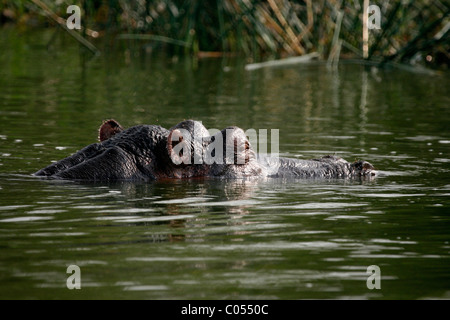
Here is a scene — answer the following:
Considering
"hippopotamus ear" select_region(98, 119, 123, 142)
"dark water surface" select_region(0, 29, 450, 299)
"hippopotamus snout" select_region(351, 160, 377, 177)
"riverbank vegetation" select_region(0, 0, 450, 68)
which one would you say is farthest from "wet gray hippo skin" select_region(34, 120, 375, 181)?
"riverbank vegetation" select_region(0, 0, 450, 68)

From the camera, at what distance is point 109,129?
8195 millimetres

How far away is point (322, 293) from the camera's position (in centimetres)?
497

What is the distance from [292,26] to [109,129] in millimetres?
12836

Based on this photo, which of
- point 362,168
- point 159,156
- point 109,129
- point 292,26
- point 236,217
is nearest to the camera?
→ point 236,217

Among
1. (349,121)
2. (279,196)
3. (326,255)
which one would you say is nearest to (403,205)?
(279,196)

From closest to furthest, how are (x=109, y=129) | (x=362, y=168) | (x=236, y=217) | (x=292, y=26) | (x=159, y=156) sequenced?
(x=236, y=217) → (x=159, y=156) → (x=109, y=129) → (x=362, y=168) → (x=292, y=26)

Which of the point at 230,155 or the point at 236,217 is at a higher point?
the point at 230,155

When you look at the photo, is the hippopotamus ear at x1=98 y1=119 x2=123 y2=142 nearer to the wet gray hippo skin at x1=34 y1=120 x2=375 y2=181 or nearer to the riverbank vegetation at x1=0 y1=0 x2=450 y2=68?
the wet gray hippo skin at x1=34 y1=120 x2=375 y2=181

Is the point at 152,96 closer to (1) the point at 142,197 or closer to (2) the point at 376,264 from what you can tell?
(1) the point at 142,197

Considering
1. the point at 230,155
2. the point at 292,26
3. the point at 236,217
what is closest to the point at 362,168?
the point at 230,155

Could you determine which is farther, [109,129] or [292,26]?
[292,26]

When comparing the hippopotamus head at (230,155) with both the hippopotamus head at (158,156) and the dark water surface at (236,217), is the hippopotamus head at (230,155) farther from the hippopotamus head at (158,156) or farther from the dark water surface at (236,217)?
the dark water surface at (236,217)

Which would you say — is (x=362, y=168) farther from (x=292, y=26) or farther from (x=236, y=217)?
(x=292, y=26)

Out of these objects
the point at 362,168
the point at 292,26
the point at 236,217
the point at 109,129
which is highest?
the point at 292,26
